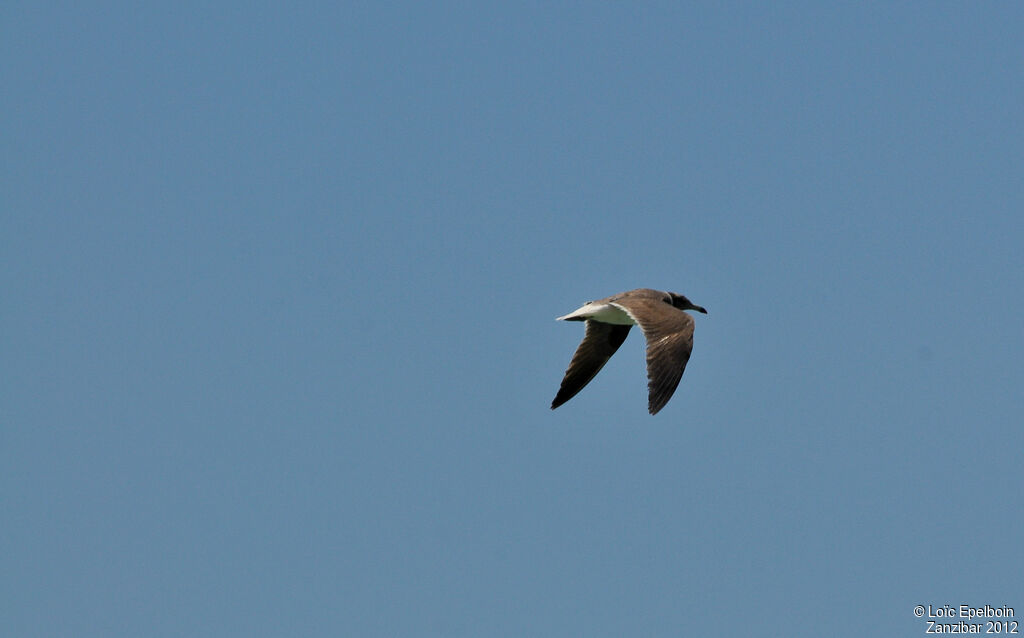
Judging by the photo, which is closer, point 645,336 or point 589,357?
point 645,336

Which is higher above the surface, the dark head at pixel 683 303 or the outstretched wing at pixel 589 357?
the dark head at pixel 683 303

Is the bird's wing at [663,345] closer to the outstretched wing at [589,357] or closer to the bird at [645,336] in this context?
the bird at [645,336]

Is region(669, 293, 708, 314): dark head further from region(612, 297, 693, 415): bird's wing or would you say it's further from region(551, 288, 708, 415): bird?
region(612, 297, 693, 415): bird's wing

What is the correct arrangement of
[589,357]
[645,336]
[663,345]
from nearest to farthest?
[663,345] < [645,336] < [589,357]

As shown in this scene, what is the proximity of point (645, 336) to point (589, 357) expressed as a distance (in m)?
5.29

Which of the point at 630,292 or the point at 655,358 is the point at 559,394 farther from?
the point at 655,358

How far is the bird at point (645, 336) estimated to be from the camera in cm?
2780

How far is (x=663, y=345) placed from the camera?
2853 cm

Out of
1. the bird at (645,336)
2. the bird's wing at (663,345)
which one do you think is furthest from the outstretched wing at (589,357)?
the bird's wing at (663,345)

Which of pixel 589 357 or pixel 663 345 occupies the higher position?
→ pixel 589 357

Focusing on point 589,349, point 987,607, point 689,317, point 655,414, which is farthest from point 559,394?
point 987,607

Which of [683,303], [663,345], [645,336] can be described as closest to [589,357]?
[683,303]

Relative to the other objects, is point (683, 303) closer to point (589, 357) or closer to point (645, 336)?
point (589, 357)

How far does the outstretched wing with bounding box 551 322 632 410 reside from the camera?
3409 centimetres
